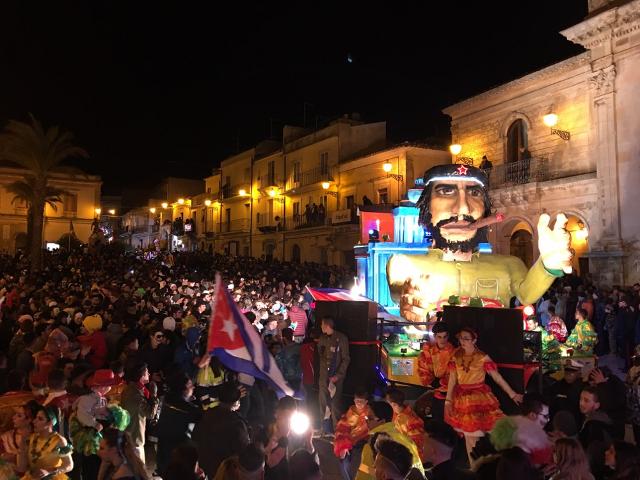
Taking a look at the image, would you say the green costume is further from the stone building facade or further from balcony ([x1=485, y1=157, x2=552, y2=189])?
balcony ([x1=485, y1=157, x2=552, y2=189])

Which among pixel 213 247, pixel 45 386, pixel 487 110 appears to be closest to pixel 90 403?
pixel 45 386

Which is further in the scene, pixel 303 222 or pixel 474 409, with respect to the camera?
pixel 303 222

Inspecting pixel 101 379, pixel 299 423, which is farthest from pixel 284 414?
pixel 101 379

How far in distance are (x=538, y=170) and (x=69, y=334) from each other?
16986 mm

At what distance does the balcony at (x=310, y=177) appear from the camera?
3278 cm

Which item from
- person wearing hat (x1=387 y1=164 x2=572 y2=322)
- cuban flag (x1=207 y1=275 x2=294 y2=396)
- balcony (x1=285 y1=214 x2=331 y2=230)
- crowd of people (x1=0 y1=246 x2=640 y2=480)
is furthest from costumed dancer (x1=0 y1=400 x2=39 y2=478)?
balcony (x1=285 y1=214 x2=331 y2=230)

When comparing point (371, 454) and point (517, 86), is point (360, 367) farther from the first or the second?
point (517, 86)

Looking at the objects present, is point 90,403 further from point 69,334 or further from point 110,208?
point 110,208

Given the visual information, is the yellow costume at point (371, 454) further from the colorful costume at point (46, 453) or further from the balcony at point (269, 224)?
the balcony at point (269, 224)

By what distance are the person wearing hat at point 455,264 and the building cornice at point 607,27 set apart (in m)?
11.7

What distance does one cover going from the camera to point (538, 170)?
19875 mm

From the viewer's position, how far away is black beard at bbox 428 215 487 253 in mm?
7926

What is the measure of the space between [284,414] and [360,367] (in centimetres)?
292

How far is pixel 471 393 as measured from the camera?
5.24 metres
